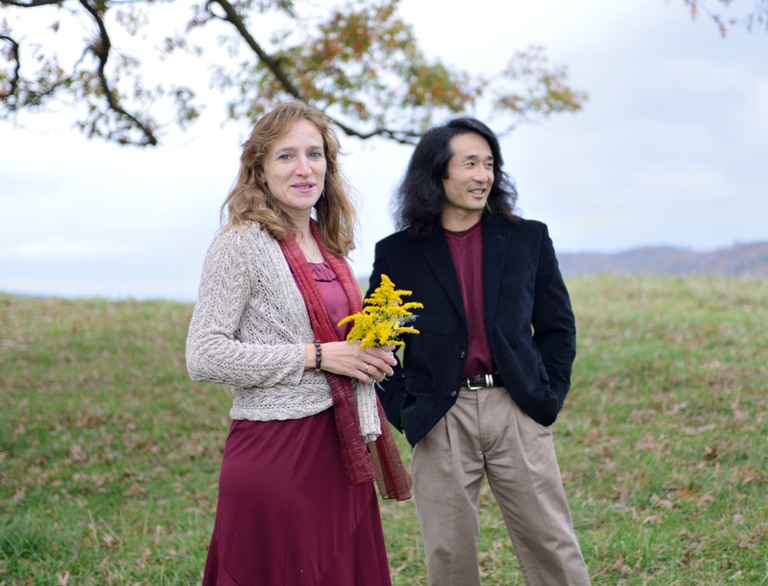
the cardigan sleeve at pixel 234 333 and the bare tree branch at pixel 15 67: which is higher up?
the bare tree branch at pixel 15 67

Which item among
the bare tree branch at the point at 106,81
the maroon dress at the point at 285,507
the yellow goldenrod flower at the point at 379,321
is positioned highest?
the bare tree branch at the point at 106,81

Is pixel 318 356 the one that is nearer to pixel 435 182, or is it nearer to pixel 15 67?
pixel 435 182

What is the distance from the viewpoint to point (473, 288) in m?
4.00

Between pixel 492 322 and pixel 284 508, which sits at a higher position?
pixel 492 322

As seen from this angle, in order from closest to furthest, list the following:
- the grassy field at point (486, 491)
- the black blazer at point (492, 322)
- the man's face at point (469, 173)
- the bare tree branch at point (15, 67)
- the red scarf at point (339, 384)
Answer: the red scarf at point (339, 384)
the black blazer at point (492, 322)
the man's face at point (469, 173)
the grassy field at point (486, 491)
the bare tree branch at point (15, 67)

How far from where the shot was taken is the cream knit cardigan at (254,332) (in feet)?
9.67

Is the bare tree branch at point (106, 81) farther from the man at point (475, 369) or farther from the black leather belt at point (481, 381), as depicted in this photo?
the black leather belt at point (481, 381)

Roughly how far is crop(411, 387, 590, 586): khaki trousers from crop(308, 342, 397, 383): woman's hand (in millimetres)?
953

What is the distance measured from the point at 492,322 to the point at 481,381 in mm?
275

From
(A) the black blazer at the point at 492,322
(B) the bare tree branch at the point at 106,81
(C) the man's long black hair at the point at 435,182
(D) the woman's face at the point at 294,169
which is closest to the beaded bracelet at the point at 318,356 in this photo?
(D) the woman's face at the point at 294,169

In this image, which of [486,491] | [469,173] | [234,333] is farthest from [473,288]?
[486,491]

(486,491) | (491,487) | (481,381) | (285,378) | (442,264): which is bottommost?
(486,491)

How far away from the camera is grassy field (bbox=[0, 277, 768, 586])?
5.53 m

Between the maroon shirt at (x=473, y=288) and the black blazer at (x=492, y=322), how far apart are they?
44mm
